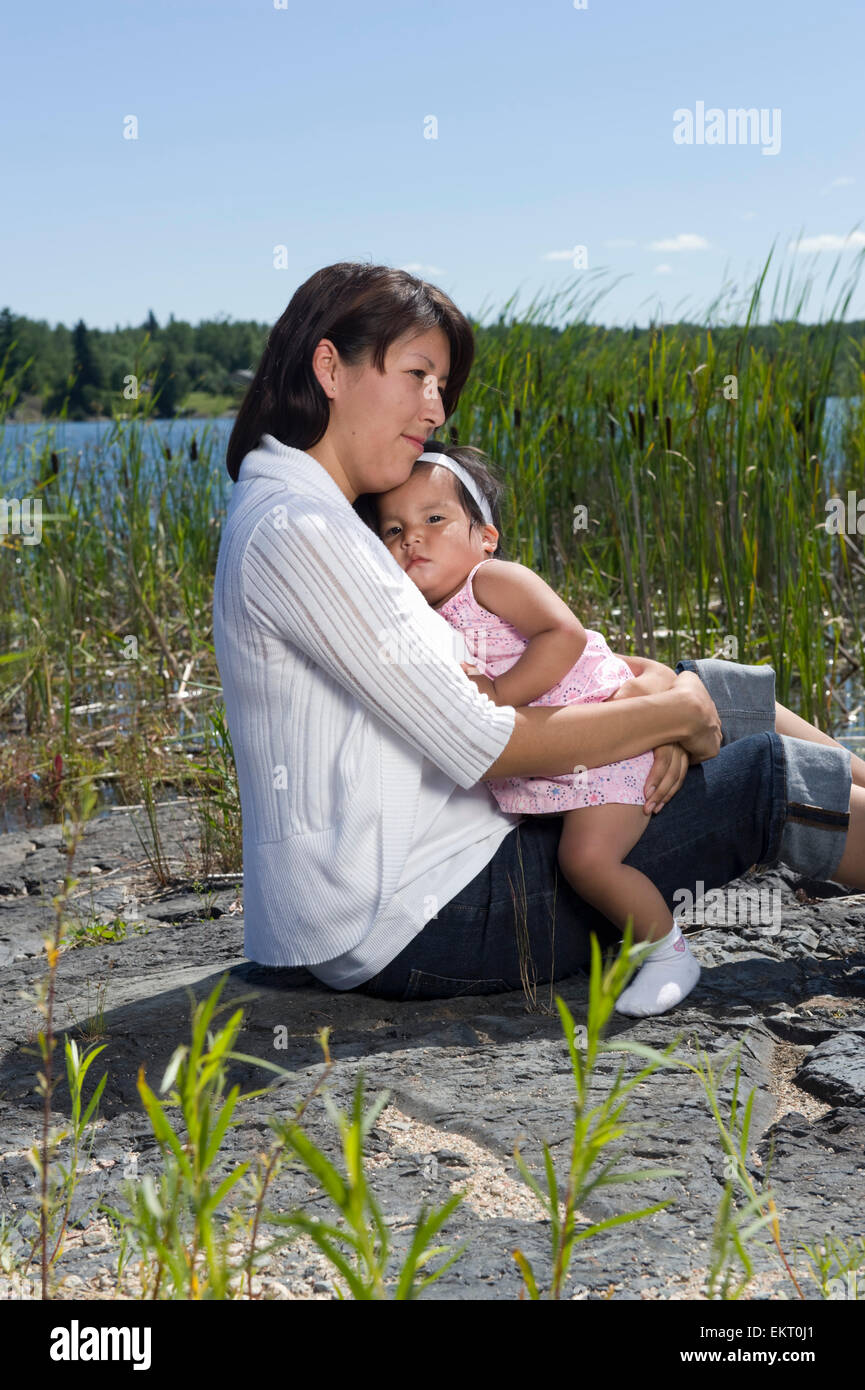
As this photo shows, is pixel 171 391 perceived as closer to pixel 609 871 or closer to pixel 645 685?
pixel 645 685

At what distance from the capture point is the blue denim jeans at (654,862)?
86.0 inches

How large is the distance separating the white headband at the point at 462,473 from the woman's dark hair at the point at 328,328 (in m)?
0.23

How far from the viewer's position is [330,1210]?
1509mm

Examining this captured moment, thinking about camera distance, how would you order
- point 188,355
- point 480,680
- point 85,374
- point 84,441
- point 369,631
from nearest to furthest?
point 369,631, point 480,680, point 84,441, point 188,355, point 85,374

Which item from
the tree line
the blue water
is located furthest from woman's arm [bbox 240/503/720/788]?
the blue water

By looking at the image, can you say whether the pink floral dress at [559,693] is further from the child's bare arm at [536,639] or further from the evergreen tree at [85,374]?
the evergreen tree at [85,374]

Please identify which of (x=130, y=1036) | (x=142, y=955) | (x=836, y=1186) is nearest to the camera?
(x=836, y=1186)

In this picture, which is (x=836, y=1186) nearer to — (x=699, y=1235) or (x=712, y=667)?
(x=699, y=1235)

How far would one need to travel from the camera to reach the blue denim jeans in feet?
7.16

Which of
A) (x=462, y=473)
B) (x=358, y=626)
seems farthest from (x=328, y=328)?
(x=358, y=626)

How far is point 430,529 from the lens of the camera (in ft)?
7.70

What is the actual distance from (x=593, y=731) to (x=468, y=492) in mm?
560

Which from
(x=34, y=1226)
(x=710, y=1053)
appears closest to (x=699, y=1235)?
(x=710, y=1053)
